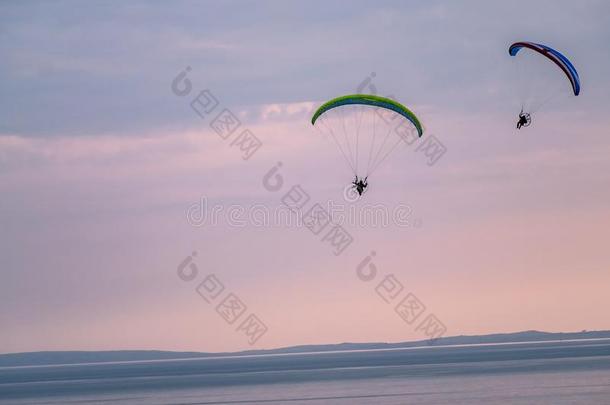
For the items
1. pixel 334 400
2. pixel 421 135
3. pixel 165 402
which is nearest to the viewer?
pixel 421 135

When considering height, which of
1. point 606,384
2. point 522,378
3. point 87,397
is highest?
point 87,397

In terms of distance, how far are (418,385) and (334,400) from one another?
20.0 m

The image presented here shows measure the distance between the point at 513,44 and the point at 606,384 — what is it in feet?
151

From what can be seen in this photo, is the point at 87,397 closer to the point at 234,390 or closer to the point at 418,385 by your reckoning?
the point at 234,390

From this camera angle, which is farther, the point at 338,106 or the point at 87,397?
the point at 87,397

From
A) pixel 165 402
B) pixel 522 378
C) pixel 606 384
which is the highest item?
pixel 165 402

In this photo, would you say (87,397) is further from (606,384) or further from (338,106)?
(338,106)

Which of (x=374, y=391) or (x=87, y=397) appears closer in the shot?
(x=374, y=391)

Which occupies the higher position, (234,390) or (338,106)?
(234,390)

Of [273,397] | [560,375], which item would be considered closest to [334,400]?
[273,397]

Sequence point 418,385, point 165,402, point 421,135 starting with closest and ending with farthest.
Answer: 1. point 421,135
2. point 165,402
3. point 418,385

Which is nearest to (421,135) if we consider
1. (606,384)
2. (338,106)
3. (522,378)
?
(338,106)

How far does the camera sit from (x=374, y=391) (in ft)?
292

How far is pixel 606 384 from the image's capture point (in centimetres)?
8319
